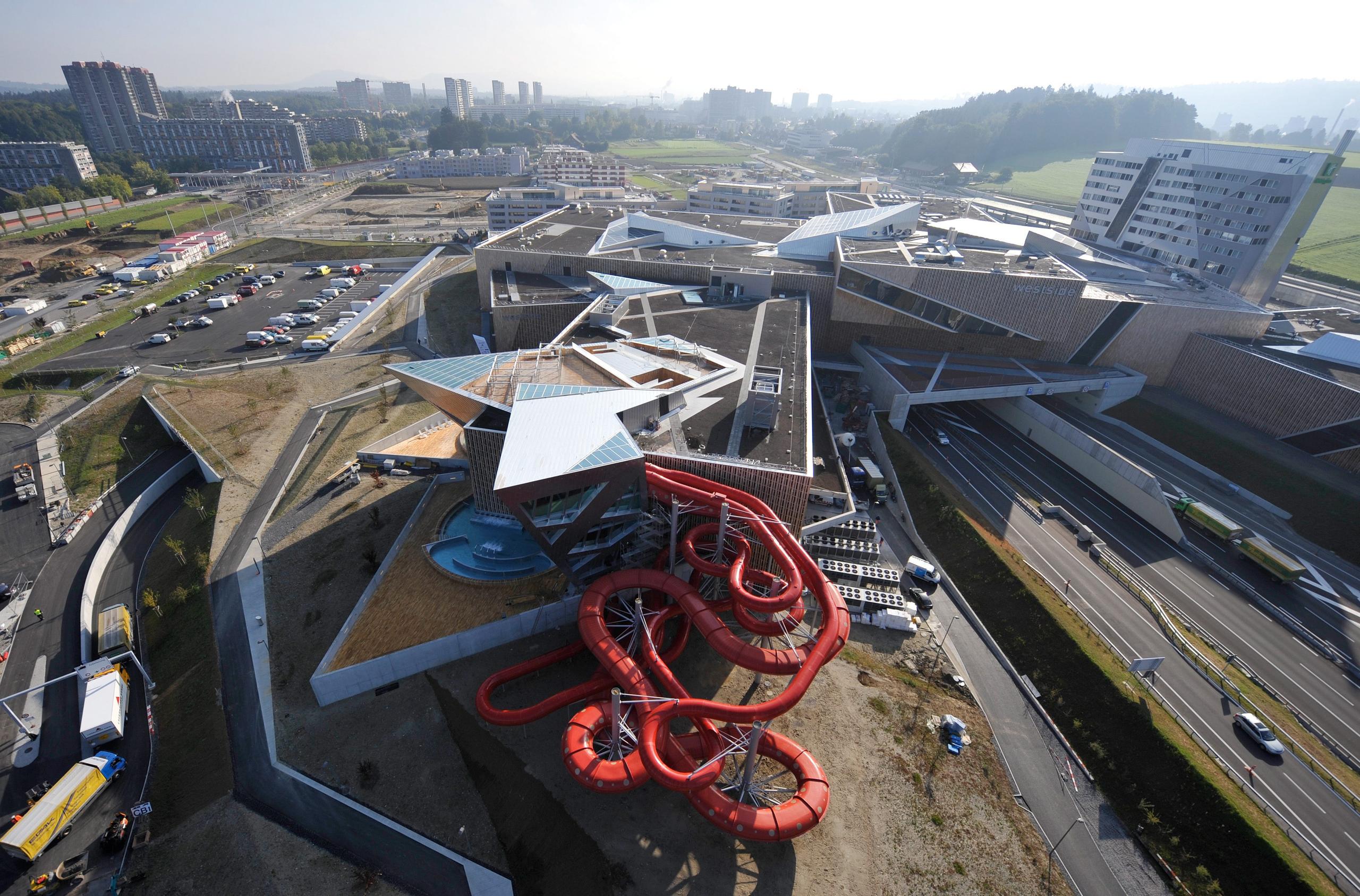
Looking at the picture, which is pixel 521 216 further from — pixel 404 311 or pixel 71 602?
pixel 71 602

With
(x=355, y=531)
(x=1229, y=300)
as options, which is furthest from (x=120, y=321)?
(x=1229, y=300)

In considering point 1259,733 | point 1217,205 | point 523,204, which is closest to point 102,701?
point 1259,733

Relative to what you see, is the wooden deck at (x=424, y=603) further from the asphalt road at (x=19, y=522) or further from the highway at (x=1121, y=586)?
the highway at (x=1121, y=586)

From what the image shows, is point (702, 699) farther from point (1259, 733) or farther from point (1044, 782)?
point (1259, 733)

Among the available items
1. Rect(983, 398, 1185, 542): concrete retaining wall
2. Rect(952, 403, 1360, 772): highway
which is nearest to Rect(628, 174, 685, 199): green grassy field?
Rect(983, 398, 1185, 542): concrete retaining wall

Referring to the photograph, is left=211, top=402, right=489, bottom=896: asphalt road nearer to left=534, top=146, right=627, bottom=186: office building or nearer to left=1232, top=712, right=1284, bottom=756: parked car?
left=1232, top=712, right=1284, bottom=756: parked car

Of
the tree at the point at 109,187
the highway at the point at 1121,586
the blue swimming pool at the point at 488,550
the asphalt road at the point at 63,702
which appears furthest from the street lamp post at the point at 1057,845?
the tree at the point at 109,187

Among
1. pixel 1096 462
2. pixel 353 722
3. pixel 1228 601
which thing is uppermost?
pixel 1096 462
